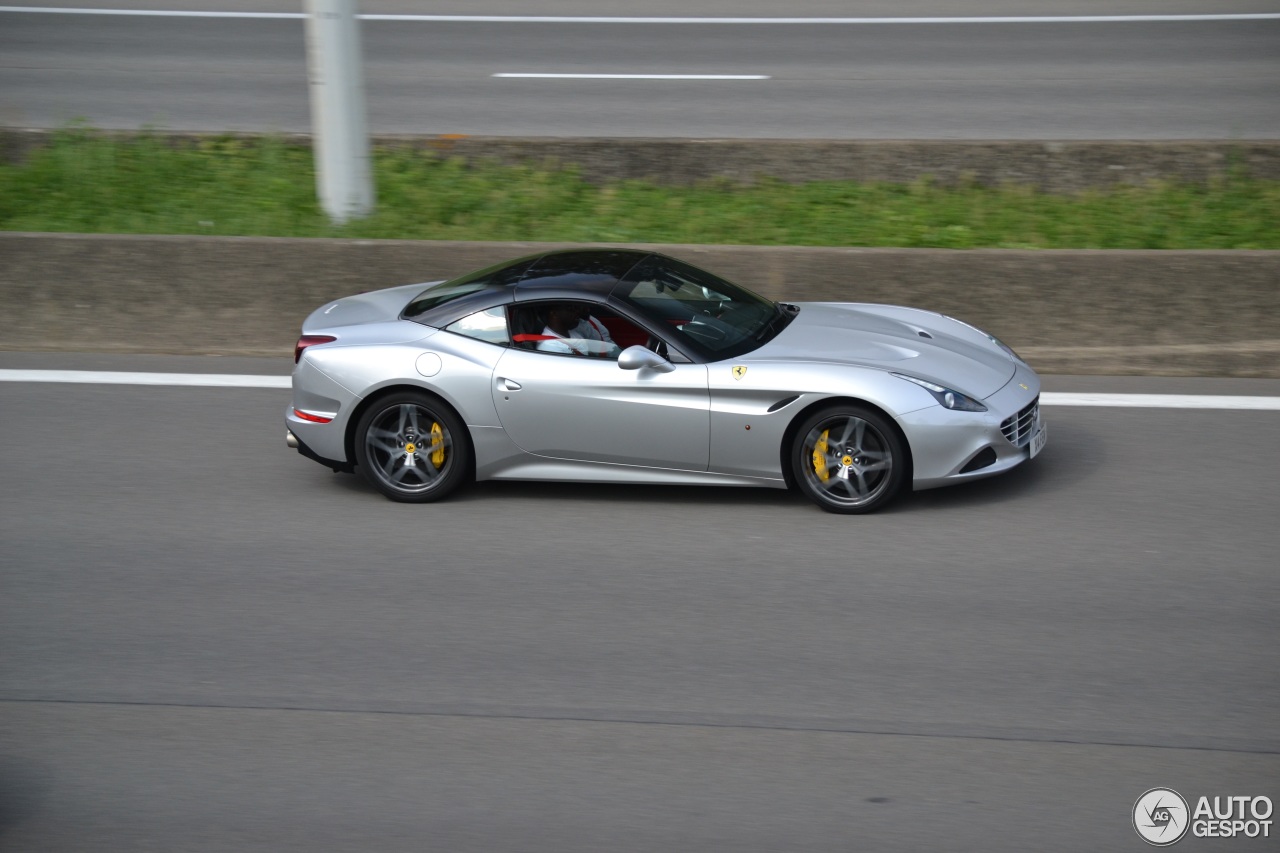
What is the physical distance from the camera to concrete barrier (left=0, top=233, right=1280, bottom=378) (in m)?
9.20

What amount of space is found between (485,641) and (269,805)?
4.26 feet

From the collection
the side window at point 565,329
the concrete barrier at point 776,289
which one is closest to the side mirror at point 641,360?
the side window at point 565,329

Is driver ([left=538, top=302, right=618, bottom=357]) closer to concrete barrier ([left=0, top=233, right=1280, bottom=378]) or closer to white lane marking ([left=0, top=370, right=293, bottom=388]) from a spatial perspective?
concrete barrier ([left=0, top=233, right=1280, bottom=378])

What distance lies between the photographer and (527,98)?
1495 centimetres

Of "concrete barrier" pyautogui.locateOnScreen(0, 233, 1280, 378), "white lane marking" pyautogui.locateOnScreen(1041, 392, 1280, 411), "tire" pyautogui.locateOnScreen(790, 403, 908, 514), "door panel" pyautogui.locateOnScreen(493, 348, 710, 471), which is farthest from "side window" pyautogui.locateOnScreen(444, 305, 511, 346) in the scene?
"white lane marking" pyautogui.locateOnScreen(1041, 392, 1280, 411)

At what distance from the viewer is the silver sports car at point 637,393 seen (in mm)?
6645

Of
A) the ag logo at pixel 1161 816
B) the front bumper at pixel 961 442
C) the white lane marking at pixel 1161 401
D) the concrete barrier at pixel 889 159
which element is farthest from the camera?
the concrete barrier at pixel 889 159

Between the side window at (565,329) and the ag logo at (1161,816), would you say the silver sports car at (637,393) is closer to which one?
the side window at (565,329)

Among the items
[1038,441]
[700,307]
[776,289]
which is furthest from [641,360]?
[776,289]

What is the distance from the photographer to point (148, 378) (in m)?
9.38

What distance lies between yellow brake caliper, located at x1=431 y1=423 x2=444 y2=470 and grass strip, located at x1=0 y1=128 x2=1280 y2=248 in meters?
3.94

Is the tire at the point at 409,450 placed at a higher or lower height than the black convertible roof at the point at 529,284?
lower

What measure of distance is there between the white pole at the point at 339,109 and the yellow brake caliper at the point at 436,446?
4104 mm

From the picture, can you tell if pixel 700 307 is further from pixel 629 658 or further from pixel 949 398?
pixel 629 658
